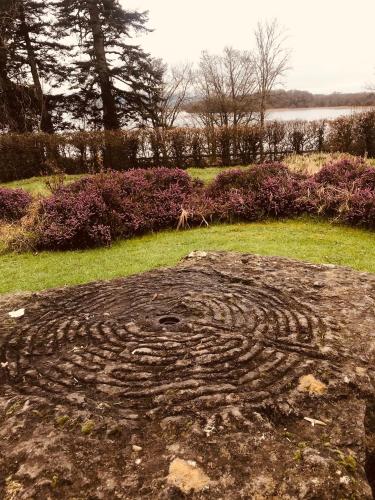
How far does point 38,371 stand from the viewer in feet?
9.87

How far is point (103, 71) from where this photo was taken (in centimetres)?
2234

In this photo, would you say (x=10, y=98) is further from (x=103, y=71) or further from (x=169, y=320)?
(x=169, y=320)

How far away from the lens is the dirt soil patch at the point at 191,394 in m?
2.05

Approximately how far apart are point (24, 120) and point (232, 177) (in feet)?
48.6

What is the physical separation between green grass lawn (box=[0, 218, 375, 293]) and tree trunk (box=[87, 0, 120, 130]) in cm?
1590

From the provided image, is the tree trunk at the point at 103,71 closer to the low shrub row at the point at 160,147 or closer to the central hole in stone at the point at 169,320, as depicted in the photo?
the low shrub row at the point at 160,147

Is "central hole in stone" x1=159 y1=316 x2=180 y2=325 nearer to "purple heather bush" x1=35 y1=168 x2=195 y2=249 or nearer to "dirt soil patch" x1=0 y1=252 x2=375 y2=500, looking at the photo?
"dirt soil patch" x1=0 y1=252 x2=375 y2=500

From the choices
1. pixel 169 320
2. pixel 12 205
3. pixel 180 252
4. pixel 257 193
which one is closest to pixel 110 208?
pixel 180 252

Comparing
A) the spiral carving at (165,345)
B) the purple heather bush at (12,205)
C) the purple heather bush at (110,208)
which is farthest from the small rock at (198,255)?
the purple heather bush at (12,205)

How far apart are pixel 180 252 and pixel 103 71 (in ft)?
59.5

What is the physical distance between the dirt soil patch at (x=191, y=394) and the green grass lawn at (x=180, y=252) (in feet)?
8.71

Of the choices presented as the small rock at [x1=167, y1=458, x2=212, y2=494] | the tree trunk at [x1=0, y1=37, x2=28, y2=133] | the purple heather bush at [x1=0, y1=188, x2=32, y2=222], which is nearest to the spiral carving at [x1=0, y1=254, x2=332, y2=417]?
the small rock at [x1=167, y1=458, x2=212, y2=494]

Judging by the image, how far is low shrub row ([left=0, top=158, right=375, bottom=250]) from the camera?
29.6ft

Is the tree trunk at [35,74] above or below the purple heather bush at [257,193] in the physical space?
above
